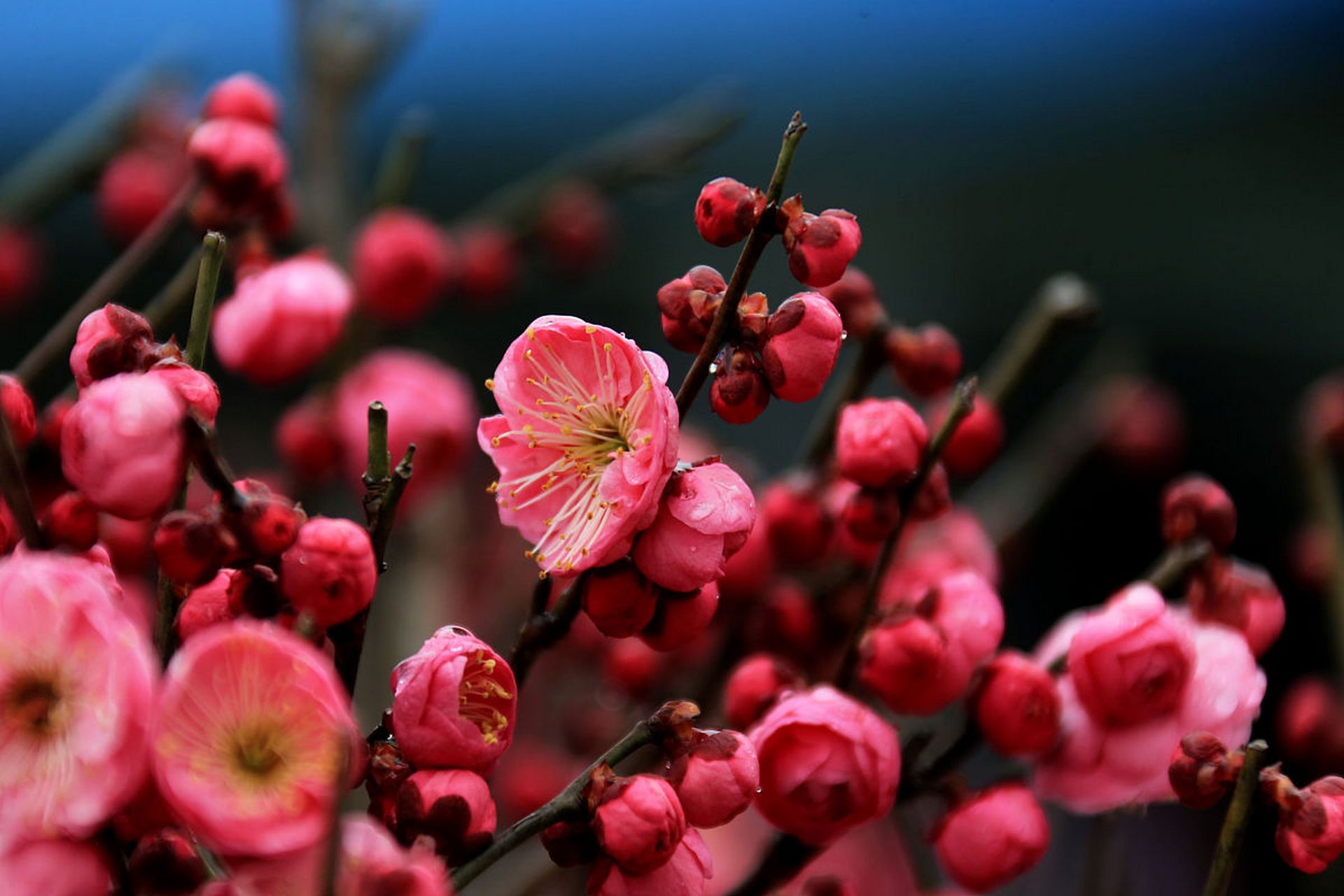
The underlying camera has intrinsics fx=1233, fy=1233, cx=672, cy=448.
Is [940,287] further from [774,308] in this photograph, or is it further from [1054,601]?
[774,308]

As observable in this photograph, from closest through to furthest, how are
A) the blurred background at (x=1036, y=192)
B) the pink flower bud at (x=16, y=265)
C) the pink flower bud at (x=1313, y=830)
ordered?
the pink flower bud at (x=1313, y=830)
the pink flower bud at (x=16, y=265)
the blurred background at (x=1036, y=192)

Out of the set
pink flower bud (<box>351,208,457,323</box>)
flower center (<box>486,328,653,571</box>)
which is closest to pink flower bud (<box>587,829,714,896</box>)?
flower center (<box>486,328,653,571</box>)

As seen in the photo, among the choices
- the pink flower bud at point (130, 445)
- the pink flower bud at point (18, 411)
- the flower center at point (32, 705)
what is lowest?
the flower center at point (32, 705)

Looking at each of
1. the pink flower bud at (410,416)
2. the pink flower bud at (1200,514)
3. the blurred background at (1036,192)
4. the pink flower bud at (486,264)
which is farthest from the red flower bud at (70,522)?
the blurred background at (1036,192)

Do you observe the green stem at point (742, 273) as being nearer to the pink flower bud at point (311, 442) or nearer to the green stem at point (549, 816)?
the green stem at point (549, 816)

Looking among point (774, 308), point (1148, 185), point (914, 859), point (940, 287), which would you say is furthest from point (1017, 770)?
point (1148, 185)

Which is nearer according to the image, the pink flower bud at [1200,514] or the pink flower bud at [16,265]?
the pink flower bud at [1200,514]
